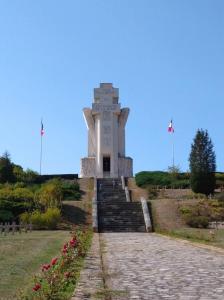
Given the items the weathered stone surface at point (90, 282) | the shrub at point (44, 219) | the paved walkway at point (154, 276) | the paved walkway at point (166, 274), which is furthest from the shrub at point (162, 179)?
the weathered stone surface at point (90, 282)

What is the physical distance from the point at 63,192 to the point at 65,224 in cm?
1107

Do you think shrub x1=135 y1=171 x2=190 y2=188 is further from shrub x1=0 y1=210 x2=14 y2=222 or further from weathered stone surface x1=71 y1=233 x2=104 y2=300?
weathered stone surface x1=71 y1=233 x2=104 y2=300

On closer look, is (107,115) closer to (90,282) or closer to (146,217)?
(146,217)

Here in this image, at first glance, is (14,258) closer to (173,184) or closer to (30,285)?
(30,285)

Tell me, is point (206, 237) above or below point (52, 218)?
below

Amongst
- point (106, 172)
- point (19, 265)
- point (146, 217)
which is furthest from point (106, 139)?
point (19, 265)

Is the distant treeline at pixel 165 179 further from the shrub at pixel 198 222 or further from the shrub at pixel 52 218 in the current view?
the shrub at pixel 52 218

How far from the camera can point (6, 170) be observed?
4638cm

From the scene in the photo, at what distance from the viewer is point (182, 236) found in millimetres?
21203

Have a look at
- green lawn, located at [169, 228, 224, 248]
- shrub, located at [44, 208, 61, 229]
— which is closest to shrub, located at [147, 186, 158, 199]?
shrub, located at [44, 208, 61, 229]

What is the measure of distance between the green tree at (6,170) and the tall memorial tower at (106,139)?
8980mm

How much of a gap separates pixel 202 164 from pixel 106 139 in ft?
47.0

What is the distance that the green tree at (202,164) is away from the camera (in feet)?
135

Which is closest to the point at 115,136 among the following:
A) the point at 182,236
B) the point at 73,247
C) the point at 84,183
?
the point at 84,183
